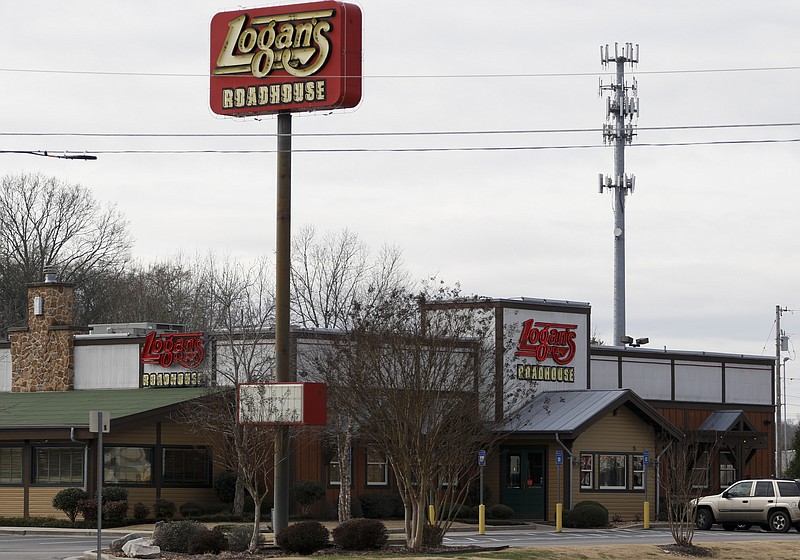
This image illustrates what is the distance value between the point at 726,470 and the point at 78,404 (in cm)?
2474

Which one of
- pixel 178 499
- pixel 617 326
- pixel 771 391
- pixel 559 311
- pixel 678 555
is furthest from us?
pixel 617 326

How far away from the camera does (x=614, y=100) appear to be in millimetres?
76062

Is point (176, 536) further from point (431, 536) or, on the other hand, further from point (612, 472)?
point (612, 472)

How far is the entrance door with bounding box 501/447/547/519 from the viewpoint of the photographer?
4916 centimetres

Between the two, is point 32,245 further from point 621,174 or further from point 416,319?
point 416,319

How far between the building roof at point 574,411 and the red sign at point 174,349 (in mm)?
10657

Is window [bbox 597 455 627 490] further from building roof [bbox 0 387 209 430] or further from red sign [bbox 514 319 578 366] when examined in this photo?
building roof [bbox 0 387 209 430]

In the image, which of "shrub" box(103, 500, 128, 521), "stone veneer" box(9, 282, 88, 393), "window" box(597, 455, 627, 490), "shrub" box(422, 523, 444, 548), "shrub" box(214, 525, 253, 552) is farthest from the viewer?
"stone veneer" box(9, 282, 88, 393)

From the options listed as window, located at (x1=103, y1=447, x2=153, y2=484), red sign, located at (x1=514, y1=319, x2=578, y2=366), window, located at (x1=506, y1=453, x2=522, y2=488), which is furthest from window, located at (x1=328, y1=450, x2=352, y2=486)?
red sign, located at (x1=514, y1=319, x2=578, y2=366)

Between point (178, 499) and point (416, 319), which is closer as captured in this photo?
point (416, 319)

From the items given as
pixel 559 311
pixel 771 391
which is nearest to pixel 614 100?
pixel 771 391

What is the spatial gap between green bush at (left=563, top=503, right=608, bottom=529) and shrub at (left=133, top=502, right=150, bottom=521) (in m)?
13.1

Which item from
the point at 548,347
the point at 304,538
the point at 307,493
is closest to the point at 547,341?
the point at 548,347

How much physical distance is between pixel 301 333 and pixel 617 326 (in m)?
29.6
